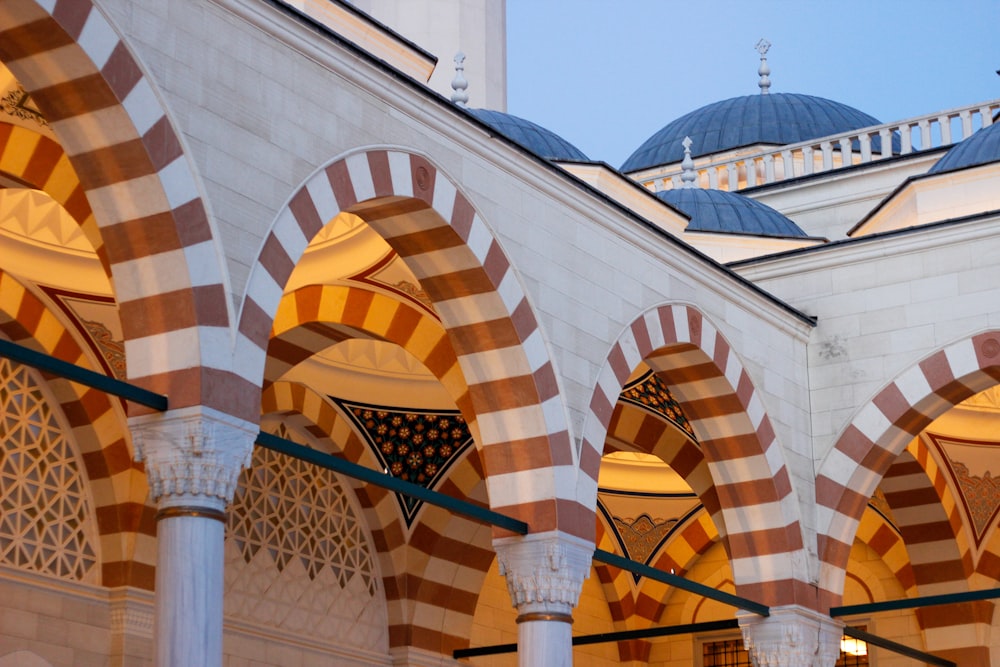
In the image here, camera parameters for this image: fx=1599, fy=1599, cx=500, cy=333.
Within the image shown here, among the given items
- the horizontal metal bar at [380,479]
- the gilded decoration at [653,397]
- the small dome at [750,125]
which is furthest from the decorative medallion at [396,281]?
the small dome at [750,125]

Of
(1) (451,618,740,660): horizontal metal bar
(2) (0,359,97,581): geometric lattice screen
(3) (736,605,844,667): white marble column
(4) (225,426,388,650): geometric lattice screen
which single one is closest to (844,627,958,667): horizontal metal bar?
(3) (736,605,844,667): white marble column

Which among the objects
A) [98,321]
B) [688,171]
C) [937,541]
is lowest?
[937,541]

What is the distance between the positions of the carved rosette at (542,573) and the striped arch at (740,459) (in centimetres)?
152

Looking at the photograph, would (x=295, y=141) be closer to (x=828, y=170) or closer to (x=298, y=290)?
(x=298, y=290)

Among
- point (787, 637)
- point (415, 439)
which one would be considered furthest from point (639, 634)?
point (415, 439)

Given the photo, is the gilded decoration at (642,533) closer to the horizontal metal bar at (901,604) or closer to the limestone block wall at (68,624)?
the horizontal metal bar at (901,604)

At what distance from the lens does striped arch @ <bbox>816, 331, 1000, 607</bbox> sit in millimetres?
8453

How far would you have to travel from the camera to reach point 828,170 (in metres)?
12.8

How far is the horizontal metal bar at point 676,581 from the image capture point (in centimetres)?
716

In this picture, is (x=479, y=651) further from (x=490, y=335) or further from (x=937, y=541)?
(x=937, y=541)

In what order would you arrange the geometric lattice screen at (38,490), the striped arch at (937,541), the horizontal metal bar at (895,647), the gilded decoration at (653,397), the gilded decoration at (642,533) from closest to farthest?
1. the geometric lattice screen at (38,490)
2. the horizontal metal bar at (895,647)
3. the gilded decoration at (653,397)
4. the striped arch at (937,541)
5. the gilded decoration at (642,533)

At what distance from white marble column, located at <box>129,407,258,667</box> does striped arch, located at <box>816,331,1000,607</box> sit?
4.23 meters

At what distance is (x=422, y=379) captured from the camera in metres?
9.45

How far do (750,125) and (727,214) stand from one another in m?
3.03
